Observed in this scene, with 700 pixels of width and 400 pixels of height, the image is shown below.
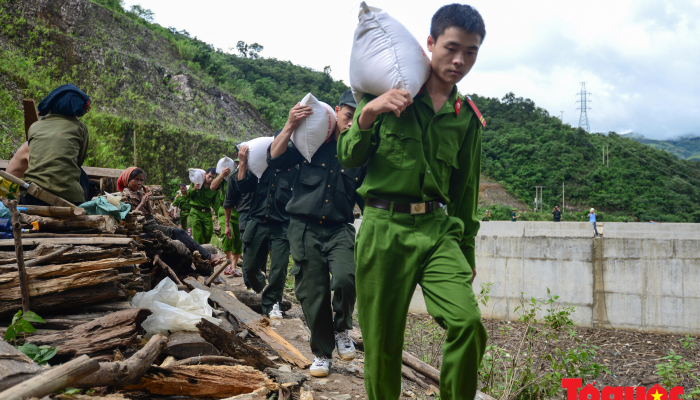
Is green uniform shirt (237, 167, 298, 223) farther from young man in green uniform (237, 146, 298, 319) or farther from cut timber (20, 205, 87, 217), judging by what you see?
cut timber (20, 205, 87, 217)

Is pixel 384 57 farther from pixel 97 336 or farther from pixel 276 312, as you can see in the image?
pixel 276 312

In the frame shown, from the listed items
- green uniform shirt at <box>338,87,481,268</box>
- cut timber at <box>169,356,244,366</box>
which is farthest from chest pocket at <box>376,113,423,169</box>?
cut timber at <box>169,356,244,366</box>

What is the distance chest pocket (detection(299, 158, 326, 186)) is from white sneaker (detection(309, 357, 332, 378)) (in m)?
1.30

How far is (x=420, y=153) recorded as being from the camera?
2.39m

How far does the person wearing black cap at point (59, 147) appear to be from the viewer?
388 cm

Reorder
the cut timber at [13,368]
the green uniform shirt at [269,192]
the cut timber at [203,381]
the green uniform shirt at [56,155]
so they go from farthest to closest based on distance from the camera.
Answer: the green uniform shirt at [269,192], the green uniform shirt at [56,155], the cut timber at [203,381], the cut timber at [13,368]

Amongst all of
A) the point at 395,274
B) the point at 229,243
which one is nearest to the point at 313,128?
the point at 395,274

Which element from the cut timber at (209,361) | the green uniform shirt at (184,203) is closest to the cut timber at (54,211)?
the cut timber at (209,361)

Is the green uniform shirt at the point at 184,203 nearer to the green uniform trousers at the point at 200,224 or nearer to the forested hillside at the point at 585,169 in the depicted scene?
the green uniform trousers at the point at 200,224

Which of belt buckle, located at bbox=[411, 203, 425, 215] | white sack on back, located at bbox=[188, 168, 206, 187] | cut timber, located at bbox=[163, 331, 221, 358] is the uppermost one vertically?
white sack on back, located at bbox=[188, 168, 206, 187]

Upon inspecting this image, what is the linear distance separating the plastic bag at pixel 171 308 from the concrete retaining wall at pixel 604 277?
23.1 feet

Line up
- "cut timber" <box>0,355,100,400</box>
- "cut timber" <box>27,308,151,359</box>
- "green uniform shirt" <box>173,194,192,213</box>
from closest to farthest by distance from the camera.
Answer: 1. "cut timber" <box>0,355,100,400</box>
2. "cut timber" <box>27,308,151,359</box>
3. "green uniform shirt" <box>173,194,192,213</box>

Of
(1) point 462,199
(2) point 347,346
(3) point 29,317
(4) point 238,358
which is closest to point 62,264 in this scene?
(3) point 29,317

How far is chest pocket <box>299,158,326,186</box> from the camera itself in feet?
11.9
